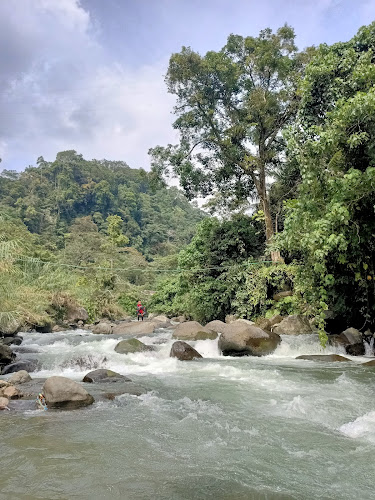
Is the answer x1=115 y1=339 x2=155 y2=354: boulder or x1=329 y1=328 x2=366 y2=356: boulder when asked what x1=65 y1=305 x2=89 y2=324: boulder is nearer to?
x1=115 y1=339 x2=155 y2=354: boulder

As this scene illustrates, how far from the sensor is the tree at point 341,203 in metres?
6.22

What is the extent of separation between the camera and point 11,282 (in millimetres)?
9500

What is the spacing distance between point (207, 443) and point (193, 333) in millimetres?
6905

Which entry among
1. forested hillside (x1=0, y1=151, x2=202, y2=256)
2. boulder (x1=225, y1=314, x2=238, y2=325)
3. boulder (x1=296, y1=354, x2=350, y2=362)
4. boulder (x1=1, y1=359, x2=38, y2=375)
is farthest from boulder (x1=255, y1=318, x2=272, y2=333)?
forested hillside (x1=0, y1=151, x2=202, y2=256)

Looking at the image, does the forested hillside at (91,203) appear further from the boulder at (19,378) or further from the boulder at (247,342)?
the boulder at (19,378)

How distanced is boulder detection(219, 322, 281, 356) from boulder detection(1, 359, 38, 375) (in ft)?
12.6

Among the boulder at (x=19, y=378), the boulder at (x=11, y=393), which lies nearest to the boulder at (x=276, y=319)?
the boulder at (x=19, y=378)

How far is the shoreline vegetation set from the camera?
677 centimetres

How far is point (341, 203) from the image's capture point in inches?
246

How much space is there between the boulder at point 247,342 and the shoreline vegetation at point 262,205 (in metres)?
1.17

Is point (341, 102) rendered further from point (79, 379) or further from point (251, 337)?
point (79, 379)

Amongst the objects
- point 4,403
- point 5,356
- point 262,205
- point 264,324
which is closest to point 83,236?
point 262,205

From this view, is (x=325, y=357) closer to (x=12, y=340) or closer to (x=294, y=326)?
(x=294, y=326)

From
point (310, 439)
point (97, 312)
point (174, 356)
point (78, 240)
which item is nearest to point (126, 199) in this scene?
point (78, 240)
